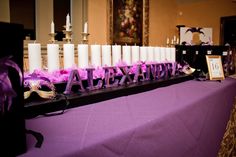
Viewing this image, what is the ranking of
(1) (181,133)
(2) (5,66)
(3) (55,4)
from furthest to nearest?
(3) (55,4)
(1) (181,133)
(2) (5,66)

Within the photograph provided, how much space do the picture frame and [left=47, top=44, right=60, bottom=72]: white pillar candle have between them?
3.62 metres

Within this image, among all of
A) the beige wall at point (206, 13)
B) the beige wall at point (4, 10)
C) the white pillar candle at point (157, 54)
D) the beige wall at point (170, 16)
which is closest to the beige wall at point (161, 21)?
the beige wall at point (170, 16)

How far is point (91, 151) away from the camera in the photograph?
1.92 feet

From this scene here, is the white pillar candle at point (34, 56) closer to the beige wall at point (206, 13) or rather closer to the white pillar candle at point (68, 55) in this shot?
the white pillar candle at point (68, 55)

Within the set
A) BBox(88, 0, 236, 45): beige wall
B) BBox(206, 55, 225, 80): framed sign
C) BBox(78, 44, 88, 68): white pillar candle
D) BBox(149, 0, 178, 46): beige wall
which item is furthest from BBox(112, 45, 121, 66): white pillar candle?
BBox(149, 0, 178, 46): beige wall

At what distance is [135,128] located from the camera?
732mm

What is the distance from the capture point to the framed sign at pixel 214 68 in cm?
208

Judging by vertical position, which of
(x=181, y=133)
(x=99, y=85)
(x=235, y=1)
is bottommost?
(x=181, y=133)

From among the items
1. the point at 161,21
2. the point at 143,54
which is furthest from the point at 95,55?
the point at 161,21

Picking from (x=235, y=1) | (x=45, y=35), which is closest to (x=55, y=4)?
(x=45, y=35)

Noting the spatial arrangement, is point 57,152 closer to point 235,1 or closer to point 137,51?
point 137,51

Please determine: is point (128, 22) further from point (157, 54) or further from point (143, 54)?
point (143, 54)

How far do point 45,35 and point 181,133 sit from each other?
359 centimetres

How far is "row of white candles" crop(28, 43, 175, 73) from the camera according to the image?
109 cm
